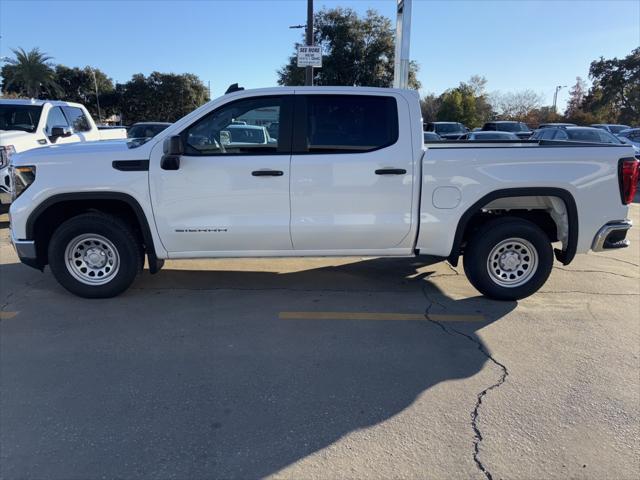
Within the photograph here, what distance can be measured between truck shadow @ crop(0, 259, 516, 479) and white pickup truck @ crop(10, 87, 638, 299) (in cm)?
56

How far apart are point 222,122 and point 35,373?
2.65m

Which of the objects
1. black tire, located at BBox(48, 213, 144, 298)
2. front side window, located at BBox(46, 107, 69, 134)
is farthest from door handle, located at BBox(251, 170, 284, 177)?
front side window, located at BBox(46, 107, 69, 134)

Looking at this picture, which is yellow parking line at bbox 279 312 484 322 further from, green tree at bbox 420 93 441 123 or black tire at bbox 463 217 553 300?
green tree at bbox 420 93 441 123

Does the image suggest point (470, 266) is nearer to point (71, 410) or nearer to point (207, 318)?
point (207, 318)

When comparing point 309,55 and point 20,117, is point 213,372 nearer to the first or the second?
point 20,117

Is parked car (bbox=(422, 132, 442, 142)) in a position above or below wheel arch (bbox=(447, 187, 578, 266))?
above

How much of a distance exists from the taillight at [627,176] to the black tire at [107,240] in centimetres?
478

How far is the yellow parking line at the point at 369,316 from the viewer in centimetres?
448

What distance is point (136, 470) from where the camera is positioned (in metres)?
2.48

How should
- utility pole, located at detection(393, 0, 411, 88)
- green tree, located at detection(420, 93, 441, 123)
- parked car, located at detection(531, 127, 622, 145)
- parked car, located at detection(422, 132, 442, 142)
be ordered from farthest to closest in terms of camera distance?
green tree, located at detection(420, 93, 441, 123), parked car, located at detection(531, 127, 622, 145), utility pole, located at detection(393, 0, 411, 88), parked car, located at detection(422, 132, 442, 142)

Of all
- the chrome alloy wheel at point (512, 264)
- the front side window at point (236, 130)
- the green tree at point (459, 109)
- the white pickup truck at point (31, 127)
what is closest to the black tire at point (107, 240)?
the front side window at point (236, 130)

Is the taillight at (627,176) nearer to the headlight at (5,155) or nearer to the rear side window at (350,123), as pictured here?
the rear side window at (350,123)

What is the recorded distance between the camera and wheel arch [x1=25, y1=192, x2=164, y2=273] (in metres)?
4.52

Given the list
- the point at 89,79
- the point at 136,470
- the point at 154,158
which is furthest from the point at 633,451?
the point at 89,79
